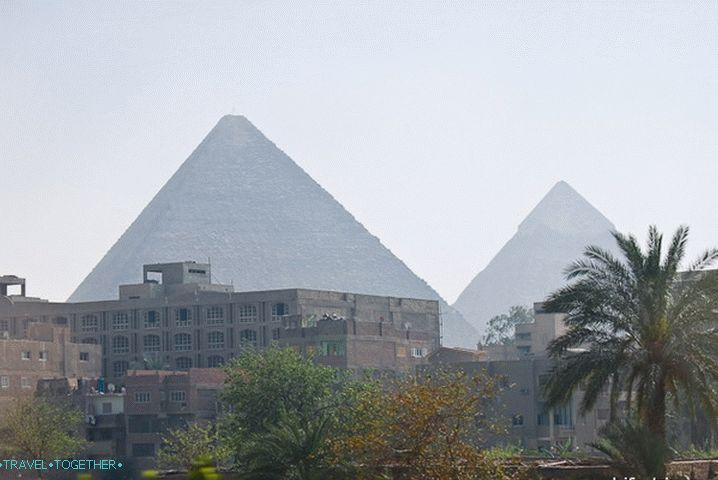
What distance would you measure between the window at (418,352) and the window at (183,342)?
55.8 feet

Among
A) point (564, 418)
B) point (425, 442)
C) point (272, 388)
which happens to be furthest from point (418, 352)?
point (425, 442)

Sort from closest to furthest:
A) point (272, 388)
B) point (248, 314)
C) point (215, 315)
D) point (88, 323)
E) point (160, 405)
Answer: point (272, 388) → point (160, 405) → point (248, 314) → point (215, 315) → point (88, 323)

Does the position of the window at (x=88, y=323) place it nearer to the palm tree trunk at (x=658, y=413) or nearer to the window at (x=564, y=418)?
the window at (x=564, y=418)

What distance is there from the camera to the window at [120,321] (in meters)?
132

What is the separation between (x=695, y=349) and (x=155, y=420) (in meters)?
69.4

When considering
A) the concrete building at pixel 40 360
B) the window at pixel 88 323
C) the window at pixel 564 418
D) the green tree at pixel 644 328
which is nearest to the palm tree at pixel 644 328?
the green tree at pixel 644 328

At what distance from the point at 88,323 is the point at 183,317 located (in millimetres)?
9328

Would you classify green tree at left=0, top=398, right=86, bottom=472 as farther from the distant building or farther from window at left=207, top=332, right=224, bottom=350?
window at left=207, top=332, right=224, bottom=350

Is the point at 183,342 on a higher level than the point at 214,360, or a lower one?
higher

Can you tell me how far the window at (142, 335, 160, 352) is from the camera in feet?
425

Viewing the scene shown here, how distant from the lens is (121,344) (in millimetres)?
131125

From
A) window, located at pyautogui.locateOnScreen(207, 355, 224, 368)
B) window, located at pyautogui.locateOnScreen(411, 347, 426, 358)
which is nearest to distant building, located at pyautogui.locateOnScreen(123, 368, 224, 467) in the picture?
window, located at pyautogui.locateOnScreen(207, 355, 224, 368)

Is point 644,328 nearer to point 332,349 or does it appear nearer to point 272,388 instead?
point 272,388

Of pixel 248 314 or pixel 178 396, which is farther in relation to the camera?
pixel 248 314
